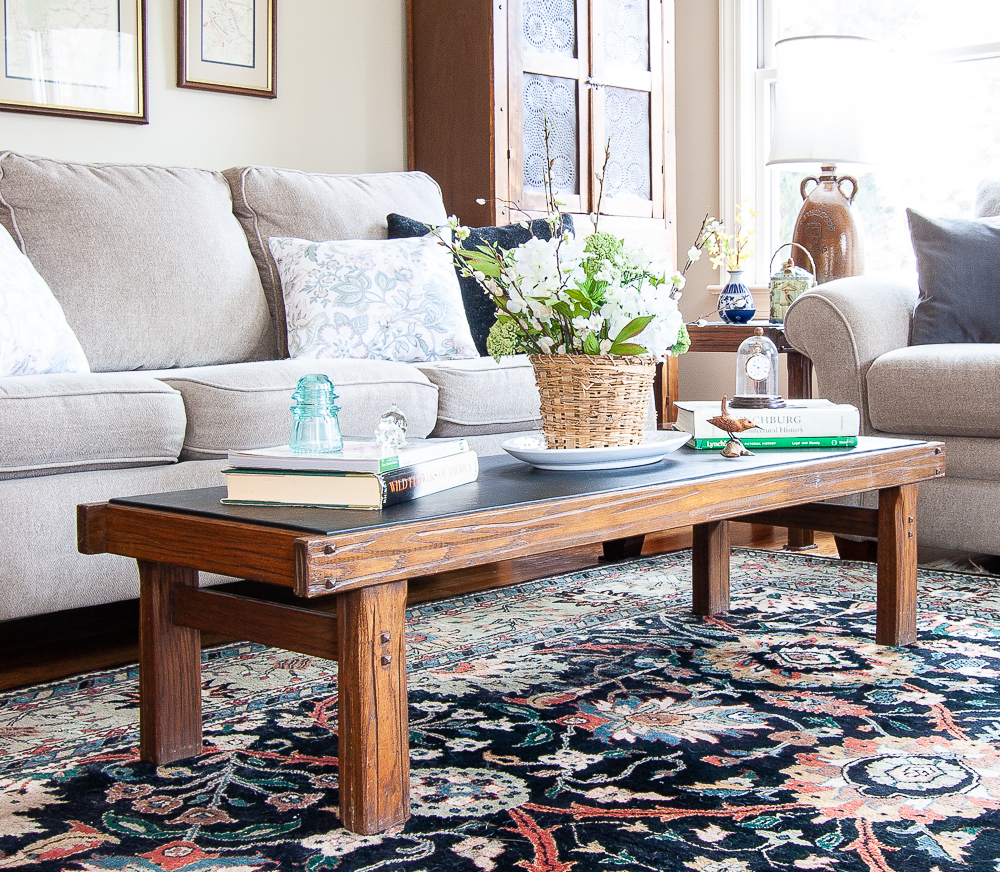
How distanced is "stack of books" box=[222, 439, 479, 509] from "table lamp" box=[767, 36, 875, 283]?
7.89ft

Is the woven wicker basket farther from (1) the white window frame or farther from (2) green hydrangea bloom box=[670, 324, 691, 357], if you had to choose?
(1) the white window frame

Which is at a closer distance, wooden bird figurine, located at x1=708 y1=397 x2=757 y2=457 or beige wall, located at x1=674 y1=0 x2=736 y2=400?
wooden bird figurine, located at x1=708 y1=397 x2=757 y2=457

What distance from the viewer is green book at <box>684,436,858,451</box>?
73.0 inches

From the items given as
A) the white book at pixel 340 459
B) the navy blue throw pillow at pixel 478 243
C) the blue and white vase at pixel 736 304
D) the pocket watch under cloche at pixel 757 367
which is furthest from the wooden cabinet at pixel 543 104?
the white book at pixel 340 459

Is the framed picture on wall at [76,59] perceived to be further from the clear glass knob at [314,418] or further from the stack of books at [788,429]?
the stack of books at [788,429]

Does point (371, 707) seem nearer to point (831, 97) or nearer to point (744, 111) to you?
point (831, 97)

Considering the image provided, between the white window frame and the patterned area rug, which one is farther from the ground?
the white window frame

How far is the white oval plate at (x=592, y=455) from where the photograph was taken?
1629mm

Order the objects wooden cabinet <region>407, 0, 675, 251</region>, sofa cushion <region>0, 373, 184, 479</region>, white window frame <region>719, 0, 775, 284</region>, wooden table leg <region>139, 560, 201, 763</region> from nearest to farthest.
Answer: wooden table leg <region>139, 560, 201, 763</region>
sofa cushion <region>0, 373, 184, 479</region>
wooden cabinet <region>407, 0, 675, 251</region>
white window frame <region>719, 0, 775, 284</region>

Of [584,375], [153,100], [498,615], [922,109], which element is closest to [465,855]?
[584,375]

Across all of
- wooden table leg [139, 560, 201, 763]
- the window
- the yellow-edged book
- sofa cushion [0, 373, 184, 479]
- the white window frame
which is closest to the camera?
the yellow-edged book

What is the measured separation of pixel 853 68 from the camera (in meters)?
3.44

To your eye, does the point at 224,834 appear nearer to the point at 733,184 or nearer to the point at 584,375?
the point at 584,375

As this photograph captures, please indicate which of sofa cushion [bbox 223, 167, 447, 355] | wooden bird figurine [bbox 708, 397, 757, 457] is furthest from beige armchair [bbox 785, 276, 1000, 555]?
sofa cushion [bbox 223, 167, 447, 355]
